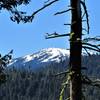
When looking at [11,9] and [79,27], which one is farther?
[11,9]

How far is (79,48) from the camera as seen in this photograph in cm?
1122

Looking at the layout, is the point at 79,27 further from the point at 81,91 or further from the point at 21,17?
the point at 21,17

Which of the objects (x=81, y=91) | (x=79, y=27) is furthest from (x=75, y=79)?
(x=79, y=27)

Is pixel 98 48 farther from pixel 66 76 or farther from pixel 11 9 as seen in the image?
pixel 11 9

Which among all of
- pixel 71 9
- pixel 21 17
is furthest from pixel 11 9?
pixel 71 9

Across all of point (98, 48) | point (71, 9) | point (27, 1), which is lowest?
point (98, 48)

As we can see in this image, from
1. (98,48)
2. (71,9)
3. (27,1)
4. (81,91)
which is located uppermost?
(27,1)

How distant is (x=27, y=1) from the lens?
15.0 metres

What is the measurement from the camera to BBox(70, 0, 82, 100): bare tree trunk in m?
11.0

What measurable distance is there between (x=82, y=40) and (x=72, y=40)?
0.25 metres

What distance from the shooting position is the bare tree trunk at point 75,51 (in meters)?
11.0

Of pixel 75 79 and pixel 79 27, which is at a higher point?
pixel 79 27

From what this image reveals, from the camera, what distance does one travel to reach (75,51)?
1118 cm

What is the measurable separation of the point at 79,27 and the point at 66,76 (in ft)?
3.70
